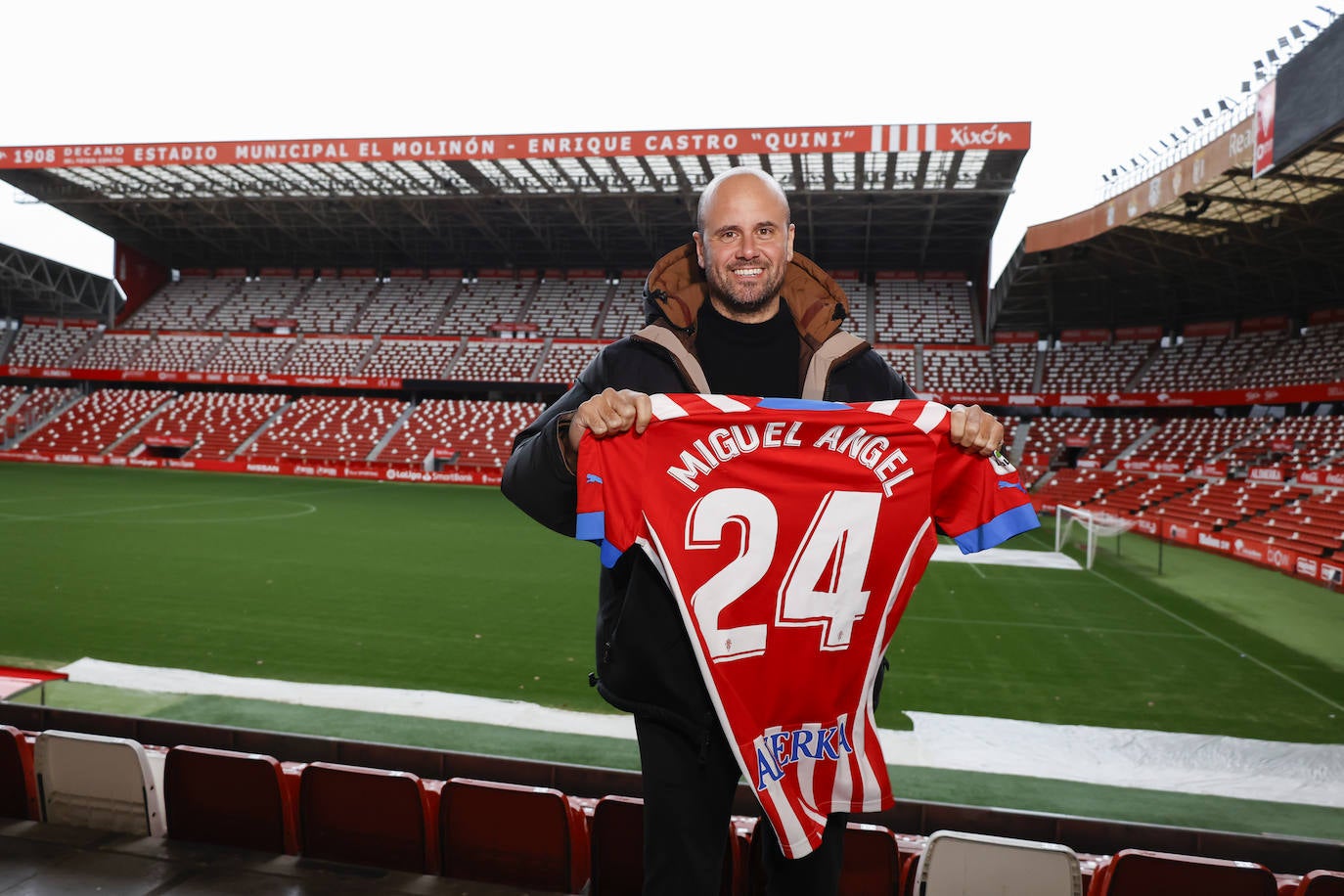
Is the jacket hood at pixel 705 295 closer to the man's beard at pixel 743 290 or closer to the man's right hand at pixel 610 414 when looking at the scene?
the man's beard at pixel 743 290

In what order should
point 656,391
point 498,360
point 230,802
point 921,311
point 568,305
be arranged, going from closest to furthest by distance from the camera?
point 656,391 → point 230,802 → point 498,360 → point 921,311 → point 568,305

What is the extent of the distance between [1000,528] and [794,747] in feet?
2.78

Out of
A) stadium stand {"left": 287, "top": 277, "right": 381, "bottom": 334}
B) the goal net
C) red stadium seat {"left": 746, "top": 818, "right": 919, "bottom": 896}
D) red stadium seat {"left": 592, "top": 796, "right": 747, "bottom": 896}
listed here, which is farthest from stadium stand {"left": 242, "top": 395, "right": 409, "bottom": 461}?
red stadium seat {"left": 746, "top": 818, "right": 919, "bottom": 896}

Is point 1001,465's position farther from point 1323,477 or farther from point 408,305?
point 408,305

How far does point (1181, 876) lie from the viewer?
2826 millimetres

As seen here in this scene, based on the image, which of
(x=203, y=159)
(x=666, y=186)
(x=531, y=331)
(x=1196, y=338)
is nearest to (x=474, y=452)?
(x=531, y=331)

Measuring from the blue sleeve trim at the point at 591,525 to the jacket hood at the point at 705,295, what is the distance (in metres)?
A: 0.57

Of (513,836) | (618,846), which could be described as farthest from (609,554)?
→ (513,836)

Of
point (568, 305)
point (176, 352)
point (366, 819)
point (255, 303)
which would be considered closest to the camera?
point (366, 819)

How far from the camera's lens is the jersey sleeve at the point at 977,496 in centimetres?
233

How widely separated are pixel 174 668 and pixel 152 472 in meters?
29.8

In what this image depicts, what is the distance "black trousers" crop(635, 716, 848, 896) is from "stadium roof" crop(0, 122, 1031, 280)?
2979cm

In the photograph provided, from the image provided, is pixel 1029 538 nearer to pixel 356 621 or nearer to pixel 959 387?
pixel 356 621

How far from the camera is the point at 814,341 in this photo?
2318 millimetres
